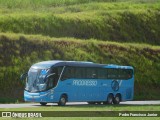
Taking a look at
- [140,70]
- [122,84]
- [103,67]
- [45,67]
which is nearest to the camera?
[45,67]

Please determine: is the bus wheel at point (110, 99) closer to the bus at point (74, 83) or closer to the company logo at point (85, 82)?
the bus at point (74, 83)

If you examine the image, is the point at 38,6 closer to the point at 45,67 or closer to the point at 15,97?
the point at 15,97

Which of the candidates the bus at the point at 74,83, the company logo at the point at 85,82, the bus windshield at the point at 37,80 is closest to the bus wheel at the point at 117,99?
the bus at the point at 74,83

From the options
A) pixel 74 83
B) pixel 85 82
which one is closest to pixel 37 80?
pixel 74 83

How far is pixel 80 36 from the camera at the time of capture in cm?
5847

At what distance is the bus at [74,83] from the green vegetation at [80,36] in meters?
6.60

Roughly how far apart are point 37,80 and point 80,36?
75.9 ft

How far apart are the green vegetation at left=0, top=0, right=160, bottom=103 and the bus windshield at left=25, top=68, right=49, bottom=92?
245 inches

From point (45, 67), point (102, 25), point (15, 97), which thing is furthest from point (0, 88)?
point (102, 25)

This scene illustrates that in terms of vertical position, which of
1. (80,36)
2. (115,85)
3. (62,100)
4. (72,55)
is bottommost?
(62,100)

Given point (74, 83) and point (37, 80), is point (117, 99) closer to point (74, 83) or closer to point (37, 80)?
point (74, 83)

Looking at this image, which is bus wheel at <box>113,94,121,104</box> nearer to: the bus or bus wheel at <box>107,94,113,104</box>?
the bus

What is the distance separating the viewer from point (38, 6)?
66.0 metres

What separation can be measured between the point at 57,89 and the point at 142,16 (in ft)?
108
